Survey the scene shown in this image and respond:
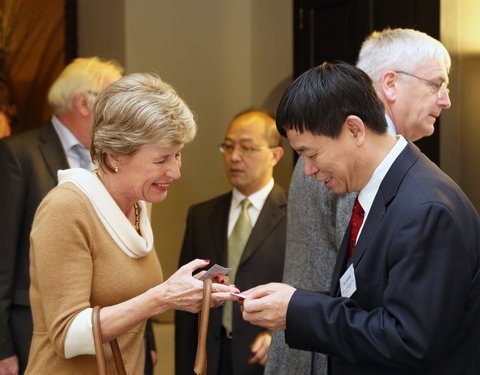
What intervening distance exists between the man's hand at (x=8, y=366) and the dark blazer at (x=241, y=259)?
94cm

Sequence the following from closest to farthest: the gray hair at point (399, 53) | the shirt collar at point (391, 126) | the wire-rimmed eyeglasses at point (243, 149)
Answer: the shirt collar at point (391, 126) → the gray hair at point (399, 53) → the wire-rimmed eyeglasses at point (243, 149)

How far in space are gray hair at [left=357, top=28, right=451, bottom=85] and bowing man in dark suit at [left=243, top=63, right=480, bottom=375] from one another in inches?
25.4

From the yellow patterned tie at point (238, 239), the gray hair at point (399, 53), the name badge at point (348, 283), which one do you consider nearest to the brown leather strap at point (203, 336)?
the name badge at point (348, 283)

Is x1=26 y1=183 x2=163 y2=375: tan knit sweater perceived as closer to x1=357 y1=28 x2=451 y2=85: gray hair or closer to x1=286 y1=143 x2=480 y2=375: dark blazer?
x1=286 y1=143 x2=480 y2=375: dark blazer

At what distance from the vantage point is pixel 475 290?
6.58 feet

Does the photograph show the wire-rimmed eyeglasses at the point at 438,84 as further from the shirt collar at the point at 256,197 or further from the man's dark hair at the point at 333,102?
the shirt collar at the point at 256,197

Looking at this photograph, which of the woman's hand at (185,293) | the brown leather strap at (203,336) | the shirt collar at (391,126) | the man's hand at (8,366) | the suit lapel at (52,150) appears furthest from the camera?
the suit lapel at (52,150)

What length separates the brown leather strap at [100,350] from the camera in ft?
7.30

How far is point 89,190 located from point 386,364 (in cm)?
102

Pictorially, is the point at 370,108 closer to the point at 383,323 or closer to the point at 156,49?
the point at 383,323

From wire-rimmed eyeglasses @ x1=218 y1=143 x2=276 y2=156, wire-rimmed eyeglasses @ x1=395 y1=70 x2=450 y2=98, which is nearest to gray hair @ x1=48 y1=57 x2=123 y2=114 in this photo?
wire-rimmed eyeglasses @ x1=218 y1=143 x2=276 y2=156

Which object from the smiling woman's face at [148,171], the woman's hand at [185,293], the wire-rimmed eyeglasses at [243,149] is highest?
the smiling woman's face at [148,171]

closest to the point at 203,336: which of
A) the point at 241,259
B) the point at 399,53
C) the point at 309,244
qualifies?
the point at 309,244

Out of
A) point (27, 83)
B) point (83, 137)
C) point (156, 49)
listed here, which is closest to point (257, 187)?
point (83, 137)
